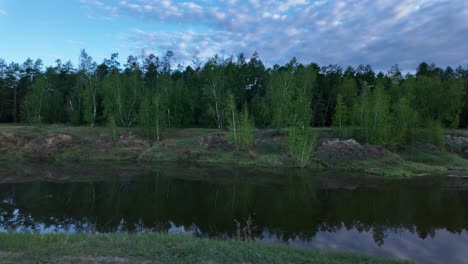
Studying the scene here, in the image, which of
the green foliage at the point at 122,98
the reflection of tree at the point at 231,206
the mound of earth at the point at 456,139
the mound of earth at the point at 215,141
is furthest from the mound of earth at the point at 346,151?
the green foliage at the point at 122,98

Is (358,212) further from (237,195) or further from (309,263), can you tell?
(309,263)

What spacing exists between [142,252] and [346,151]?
43844 mm

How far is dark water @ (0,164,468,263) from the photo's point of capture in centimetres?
1898

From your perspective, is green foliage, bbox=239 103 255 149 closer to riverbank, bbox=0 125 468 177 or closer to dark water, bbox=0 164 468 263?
riverbank, bbox=0 125 468 177

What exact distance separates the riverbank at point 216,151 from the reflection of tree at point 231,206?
1040 centimetres

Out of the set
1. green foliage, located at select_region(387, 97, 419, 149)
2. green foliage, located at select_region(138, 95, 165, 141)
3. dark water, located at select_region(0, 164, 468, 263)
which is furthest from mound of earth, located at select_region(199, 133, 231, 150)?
green foliage, located at select_region(387, 97, 419, 149)

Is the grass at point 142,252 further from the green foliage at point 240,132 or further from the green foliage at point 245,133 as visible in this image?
the green foliage at point 240,132

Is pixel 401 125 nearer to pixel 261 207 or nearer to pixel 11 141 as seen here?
pixel 261 207

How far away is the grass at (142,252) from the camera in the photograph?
404 inches

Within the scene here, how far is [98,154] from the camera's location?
180 feet

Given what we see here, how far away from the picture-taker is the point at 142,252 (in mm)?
11008

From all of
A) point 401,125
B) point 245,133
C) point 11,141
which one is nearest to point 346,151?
point 401,125

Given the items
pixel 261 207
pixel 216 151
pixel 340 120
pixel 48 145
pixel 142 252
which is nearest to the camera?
pixel 142 252

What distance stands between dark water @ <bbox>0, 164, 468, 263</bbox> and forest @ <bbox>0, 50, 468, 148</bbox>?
15.6m
